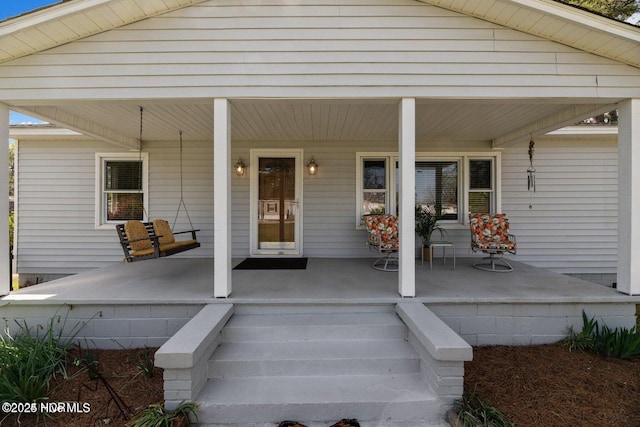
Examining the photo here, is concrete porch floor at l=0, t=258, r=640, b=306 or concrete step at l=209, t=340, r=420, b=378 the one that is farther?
concrete porch floor at l=0, t=258, r=640, b=306

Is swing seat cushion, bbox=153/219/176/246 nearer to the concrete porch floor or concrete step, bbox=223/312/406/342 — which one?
the concrete porch floor

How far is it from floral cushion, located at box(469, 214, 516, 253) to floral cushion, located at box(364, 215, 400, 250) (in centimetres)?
132

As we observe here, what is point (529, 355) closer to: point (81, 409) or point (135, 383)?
point (135, 383)

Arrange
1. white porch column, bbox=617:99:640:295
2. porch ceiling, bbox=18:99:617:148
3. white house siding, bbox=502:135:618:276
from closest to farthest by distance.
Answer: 1. white porch column, bbox=617:99:640:295
2. porch ceiling, bbox=18:99:617:148
3. white house siding, bbox=502:135:618:276

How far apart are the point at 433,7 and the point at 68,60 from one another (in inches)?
162

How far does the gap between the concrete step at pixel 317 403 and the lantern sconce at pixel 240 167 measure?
13.6 ft

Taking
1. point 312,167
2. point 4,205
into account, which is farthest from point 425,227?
point 4,205

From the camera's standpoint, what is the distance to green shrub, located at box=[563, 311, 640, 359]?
3.06 m

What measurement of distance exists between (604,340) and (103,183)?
321 inches

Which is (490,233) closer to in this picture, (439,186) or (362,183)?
(439,186)

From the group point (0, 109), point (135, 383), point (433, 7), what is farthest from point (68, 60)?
point (433, 7)

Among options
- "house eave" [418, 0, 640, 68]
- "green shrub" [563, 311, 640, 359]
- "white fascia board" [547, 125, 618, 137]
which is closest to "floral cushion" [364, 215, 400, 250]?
"green shrub" [563, 311, 640, 359]

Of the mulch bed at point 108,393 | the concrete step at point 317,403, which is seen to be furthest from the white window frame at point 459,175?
the mulch bed at point 108,393

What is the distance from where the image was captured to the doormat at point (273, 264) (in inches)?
195
